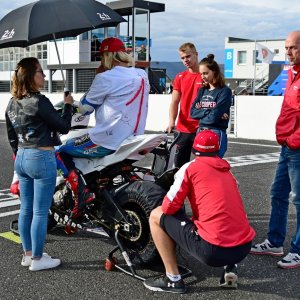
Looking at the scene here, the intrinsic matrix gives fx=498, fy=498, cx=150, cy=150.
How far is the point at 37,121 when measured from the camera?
4223 millimetres

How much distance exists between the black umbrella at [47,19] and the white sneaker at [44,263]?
1.93 metres

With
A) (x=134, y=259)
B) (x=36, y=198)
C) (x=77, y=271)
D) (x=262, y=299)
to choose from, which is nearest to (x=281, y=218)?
(x=262, y=299)

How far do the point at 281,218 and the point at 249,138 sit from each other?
12.3 m

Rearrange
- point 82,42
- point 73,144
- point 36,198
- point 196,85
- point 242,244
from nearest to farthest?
1. point 242,244
2. point 36,198
3. point 73,144
4. point 196,85
5. point 82,42

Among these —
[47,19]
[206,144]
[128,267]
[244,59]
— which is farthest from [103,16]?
[244,59]

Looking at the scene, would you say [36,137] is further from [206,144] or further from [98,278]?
[206,144]

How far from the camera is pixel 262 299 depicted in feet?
12.6

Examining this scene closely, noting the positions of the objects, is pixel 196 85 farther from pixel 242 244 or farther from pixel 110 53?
pixel 242 244

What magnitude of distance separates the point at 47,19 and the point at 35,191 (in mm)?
1514

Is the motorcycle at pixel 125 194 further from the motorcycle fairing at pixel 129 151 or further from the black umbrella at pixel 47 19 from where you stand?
the black umbrella at pixel 47 19

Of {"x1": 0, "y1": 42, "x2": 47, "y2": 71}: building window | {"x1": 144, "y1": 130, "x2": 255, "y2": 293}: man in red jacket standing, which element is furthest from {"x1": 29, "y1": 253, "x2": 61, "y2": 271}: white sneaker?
{"x1": 0, "y1": 42, "x2": 47, "y2": 71}: building window

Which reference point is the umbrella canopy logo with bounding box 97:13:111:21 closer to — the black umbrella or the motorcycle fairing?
the black umbrella

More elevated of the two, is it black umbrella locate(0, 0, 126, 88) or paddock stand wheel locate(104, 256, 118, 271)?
black umbrella locate(0, 0, 126, 88)

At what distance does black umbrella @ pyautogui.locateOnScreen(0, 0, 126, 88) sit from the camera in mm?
4328
